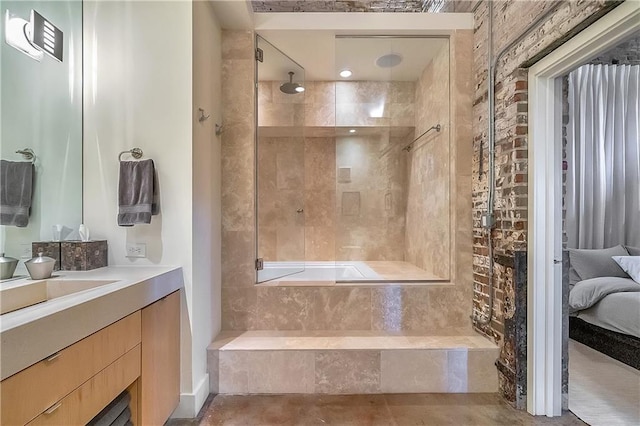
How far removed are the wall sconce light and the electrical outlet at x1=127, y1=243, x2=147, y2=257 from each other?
109 centimetres

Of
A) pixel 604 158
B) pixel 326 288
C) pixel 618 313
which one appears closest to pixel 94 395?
pixel 326 288

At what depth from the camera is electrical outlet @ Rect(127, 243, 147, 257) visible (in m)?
1.86

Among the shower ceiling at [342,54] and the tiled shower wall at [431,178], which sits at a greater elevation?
the shower ceiling at [342,54]

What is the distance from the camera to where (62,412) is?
99 cm

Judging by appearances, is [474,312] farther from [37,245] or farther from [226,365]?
[37,245]

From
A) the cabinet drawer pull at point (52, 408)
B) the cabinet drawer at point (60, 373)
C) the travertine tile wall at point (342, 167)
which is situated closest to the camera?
the cabinet drawer at point (60, 373)

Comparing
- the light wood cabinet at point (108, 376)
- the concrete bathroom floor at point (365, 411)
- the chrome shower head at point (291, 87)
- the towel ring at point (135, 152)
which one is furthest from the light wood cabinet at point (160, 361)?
the chrome shower head at point (291, 87)

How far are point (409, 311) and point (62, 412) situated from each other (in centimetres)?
210

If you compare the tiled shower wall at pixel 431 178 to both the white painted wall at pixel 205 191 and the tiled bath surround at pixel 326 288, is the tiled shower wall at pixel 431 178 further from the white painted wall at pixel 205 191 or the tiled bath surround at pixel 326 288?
the white painted wall at pixel 205 191

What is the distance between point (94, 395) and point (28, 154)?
1.26 meters

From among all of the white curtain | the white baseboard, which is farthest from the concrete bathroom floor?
the white curtain

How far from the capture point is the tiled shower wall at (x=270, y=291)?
2.44 meters

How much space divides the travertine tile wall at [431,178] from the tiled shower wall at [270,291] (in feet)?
0.93

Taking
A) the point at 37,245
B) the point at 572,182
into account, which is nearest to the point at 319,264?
the point at 37,245
